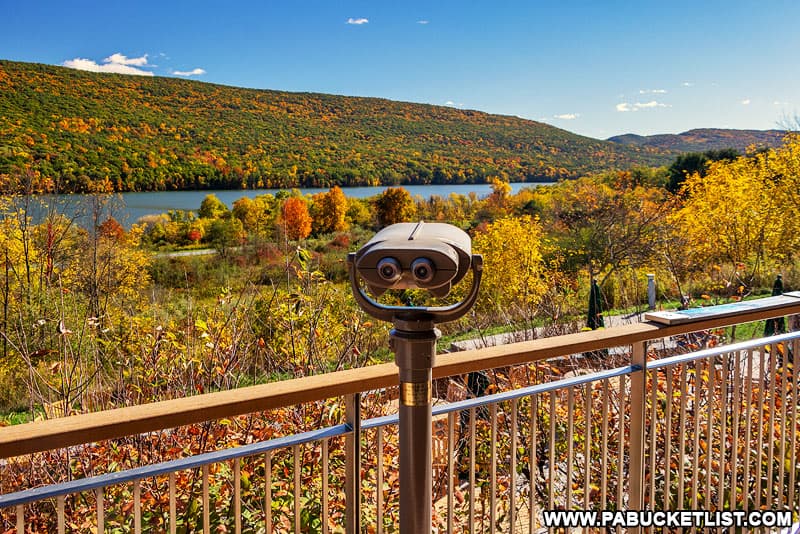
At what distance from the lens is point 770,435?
5.67ft

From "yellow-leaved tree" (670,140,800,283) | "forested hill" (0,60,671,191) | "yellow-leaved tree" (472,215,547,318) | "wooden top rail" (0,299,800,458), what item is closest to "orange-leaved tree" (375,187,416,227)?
"forested hill" (0,60,671,191)

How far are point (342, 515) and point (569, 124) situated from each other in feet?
99.6

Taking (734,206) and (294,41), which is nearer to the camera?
(734,206)

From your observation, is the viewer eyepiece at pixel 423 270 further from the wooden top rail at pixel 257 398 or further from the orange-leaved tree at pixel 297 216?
the orange-leaved tree at pixel 297 216

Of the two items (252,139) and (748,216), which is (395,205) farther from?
(748,216)

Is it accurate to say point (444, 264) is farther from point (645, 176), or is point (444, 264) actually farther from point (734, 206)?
point (645, 176)

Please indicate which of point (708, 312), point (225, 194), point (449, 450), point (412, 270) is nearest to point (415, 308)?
point (412, 270)

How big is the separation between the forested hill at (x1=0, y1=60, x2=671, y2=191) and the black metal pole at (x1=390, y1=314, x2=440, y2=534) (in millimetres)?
16919

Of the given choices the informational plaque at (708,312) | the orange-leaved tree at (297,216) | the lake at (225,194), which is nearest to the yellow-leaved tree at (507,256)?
the orange-leaved tree at (297,216)

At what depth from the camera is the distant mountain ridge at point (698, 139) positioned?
24.7 m

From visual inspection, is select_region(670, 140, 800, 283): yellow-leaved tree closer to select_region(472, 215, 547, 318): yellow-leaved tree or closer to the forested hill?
select_region(472, 215, 547, 318): yellow-leaved tree

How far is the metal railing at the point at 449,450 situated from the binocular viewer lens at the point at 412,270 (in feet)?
0.81

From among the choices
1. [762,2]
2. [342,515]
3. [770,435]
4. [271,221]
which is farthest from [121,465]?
[762,2]

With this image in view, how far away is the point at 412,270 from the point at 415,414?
0.25 m
